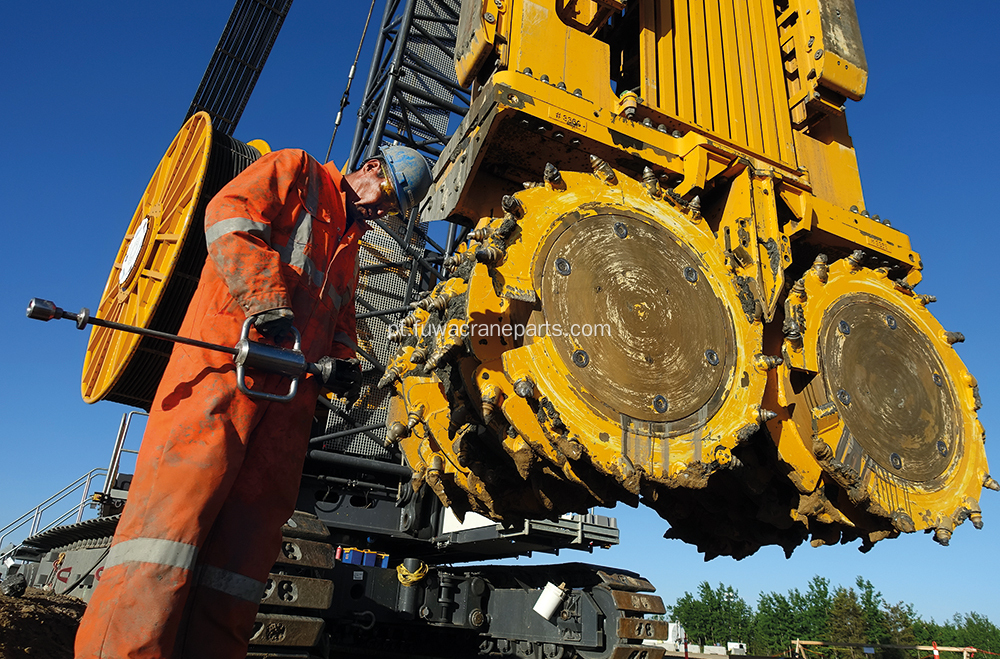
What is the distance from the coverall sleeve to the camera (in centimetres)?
252

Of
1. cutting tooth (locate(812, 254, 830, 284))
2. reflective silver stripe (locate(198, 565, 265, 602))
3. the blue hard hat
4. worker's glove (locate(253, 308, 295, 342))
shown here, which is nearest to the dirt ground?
reflective silver stripe (locate(198, 565, 265, 602))

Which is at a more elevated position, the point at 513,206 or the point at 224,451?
the point at 513,206

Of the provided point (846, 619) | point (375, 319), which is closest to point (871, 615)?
point (846, 619)

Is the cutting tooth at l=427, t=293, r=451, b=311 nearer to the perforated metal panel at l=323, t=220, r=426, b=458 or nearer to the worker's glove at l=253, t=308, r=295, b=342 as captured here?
the worker's glove at l=253, t=308, r=295, b=342

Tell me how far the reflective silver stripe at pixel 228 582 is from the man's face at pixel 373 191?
1935 millimetres

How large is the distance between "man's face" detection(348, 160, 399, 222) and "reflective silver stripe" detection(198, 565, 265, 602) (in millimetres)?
1935

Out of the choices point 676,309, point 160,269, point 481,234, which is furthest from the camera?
point 160,269

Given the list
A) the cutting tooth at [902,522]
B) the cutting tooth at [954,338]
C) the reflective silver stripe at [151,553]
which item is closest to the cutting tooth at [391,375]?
the reflective silver stripe at [151,553]

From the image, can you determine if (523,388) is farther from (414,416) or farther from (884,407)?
(884,407)

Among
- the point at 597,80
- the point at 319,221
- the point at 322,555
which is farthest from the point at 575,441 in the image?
the point at 322,555

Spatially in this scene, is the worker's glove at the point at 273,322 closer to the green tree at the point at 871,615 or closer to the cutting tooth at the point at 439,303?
the cutting tooth at the point at 439,303

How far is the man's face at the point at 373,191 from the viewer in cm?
359

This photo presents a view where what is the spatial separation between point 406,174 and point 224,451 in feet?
6.33

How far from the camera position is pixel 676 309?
304cm
